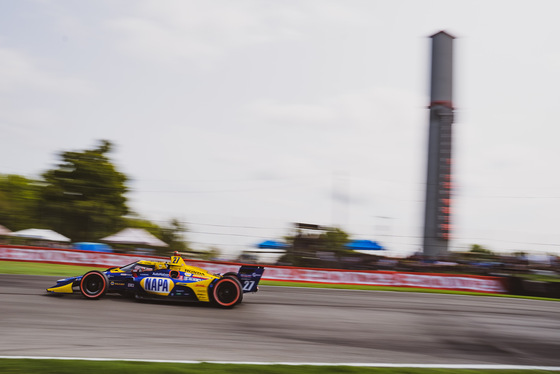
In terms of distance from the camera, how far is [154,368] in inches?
226

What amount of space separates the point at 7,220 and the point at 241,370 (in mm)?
30949

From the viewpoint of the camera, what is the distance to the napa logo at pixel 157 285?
10.7 metres

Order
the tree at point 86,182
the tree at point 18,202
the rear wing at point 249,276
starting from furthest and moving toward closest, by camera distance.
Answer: the tree at point 86,182 < the tree at point 18,202 < the rear wing at point 249,276

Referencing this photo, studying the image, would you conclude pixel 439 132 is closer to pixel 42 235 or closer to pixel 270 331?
pixel 42 235

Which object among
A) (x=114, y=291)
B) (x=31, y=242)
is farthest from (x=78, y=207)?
(x=114, y=291)

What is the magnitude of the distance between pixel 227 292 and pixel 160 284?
4.56 feet

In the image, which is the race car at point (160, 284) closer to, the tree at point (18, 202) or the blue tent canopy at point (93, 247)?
the blue tent canopy at point (93, 247)

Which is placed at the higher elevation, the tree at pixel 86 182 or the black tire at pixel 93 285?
the tree at pixel 86 182

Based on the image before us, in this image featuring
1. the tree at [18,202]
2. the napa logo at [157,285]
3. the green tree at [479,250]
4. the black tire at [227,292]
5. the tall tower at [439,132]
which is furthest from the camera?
the tall tower at [439,132]

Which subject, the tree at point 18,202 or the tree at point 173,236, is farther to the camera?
the tree at point 18,202

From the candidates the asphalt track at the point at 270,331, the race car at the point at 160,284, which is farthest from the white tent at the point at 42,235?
the race car at the point at 160,284

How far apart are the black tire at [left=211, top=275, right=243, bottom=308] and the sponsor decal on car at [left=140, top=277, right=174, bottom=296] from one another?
0.91 meters

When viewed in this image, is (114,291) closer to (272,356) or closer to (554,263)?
(272,356)

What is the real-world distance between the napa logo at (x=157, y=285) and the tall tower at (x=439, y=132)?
2603 cm
